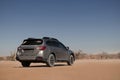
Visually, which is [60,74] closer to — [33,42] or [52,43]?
[33,42]

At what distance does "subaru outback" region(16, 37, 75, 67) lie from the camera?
631 inches

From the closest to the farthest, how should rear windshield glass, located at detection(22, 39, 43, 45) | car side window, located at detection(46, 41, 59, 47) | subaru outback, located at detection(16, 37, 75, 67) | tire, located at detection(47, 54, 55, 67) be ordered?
1. subaru outback, located at detection(16, 37, 75, 67)
2. tire, located at detection(47, 54, 55, 67)
3. rear windshield glass, located at detection(22, 39, 43, 45)
4. car side window, located at detection(46, 41, 59, 47)

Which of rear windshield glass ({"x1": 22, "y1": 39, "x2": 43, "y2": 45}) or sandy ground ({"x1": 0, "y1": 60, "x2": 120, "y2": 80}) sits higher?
rear windshield glass ({"x1": 22, "y1": 39, "x2": 43, "y2": 45})

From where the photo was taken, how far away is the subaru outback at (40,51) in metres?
16.0

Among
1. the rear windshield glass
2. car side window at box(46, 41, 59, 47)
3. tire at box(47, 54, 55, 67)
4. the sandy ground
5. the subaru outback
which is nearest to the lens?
the sandy ground

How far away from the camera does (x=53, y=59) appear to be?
1678 centimetres

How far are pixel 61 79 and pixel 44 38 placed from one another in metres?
7.66

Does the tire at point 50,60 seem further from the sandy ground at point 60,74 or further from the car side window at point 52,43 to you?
the sandy ground at point 60,74

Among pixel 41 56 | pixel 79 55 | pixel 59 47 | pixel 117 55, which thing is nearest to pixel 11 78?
pixel 41 56

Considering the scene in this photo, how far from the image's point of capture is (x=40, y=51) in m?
16.0

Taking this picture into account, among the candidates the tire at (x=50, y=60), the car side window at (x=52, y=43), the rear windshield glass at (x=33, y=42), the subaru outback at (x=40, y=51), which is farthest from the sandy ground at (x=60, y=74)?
the car side window at (x=52, y=43)

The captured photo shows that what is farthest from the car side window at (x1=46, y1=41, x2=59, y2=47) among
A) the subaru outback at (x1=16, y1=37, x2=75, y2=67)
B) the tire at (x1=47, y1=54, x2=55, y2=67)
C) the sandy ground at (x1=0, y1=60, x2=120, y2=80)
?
the sandy ground at (x1=0, y1=60, x2=120, y2=80)

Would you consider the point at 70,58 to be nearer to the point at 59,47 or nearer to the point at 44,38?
the point at 59,47

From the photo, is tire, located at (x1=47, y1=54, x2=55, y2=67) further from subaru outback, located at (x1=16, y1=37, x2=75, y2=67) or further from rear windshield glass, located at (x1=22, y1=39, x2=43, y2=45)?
rear windshield glass, located at (x1=22, y1=39, x2=43, y2=45)
